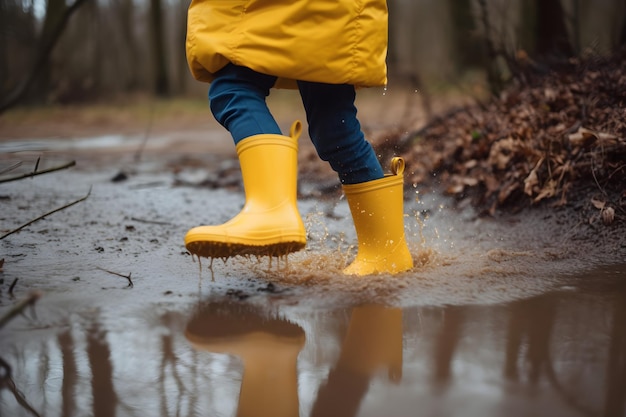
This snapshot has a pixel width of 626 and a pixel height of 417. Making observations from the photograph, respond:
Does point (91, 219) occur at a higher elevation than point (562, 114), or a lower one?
lower

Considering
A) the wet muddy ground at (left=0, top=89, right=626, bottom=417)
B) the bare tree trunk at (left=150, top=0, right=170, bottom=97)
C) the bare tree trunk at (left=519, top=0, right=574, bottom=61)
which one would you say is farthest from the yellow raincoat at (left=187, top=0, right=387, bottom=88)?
the bare tree trunk at (left=150, top=0, right=170, bottom=97)

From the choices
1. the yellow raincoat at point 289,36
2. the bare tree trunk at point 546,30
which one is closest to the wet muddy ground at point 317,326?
the yellow raincoat at point 289,36

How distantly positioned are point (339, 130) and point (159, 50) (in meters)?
17.6

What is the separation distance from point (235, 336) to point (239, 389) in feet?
1.03

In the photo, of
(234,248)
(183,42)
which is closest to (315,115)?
(234,248)

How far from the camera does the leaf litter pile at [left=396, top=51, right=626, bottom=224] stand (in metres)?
2.99

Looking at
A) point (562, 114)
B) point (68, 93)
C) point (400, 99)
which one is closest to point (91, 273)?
point (562, 114)

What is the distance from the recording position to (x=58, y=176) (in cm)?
495

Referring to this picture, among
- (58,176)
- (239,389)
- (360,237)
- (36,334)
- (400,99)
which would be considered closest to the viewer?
(239,389)

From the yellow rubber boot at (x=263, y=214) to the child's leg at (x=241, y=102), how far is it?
4 centimetres

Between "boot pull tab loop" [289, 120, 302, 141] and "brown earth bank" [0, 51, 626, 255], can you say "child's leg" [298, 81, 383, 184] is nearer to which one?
"boot pull tab loop" [289, 120, 302, 141]

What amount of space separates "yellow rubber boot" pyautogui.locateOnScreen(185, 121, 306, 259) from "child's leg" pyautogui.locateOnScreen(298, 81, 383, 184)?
15cm

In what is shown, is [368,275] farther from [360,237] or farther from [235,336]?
[235,336]

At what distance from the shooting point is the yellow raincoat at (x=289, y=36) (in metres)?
1.99
